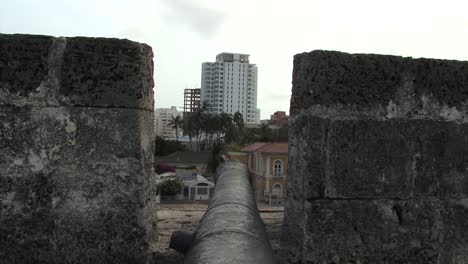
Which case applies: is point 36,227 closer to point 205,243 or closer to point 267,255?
point 205,243

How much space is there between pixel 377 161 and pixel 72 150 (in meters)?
1.64

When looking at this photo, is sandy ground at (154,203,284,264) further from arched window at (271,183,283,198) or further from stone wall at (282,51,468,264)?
arched window at (271,183,283,198)

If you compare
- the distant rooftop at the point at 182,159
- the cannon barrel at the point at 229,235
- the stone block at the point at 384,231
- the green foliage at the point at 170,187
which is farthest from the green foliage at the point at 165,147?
the stone block at the point at 384,231

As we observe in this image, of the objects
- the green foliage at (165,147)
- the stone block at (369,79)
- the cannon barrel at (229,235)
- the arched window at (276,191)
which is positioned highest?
the stone block at (369,79)

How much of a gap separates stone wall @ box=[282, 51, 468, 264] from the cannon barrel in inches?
9.6

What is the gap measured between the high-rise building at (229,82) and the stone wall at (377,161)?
306 feet

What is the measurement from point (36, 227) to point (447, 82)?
7.77 feet

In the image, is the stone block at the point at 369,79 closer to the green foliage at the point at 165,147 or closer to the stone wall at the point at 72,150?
the stone wall at the point at 72,150

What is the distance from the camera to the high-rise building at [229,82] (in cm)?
9831

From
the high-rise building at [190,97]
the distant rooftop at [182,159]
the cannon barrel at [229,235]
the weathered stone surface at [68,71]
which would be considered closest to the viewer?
the cannon barrel at [229,235]

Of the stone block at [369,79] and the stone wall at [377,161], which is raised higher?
the stone block at [369,79]

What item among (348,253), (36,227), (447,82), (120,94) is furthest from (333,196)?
(36,227)

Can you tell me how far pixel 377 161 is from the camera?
2838 mm

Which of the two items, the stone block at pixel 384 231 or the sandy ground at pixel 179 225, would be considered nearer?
the stone block at pixel 384 231
